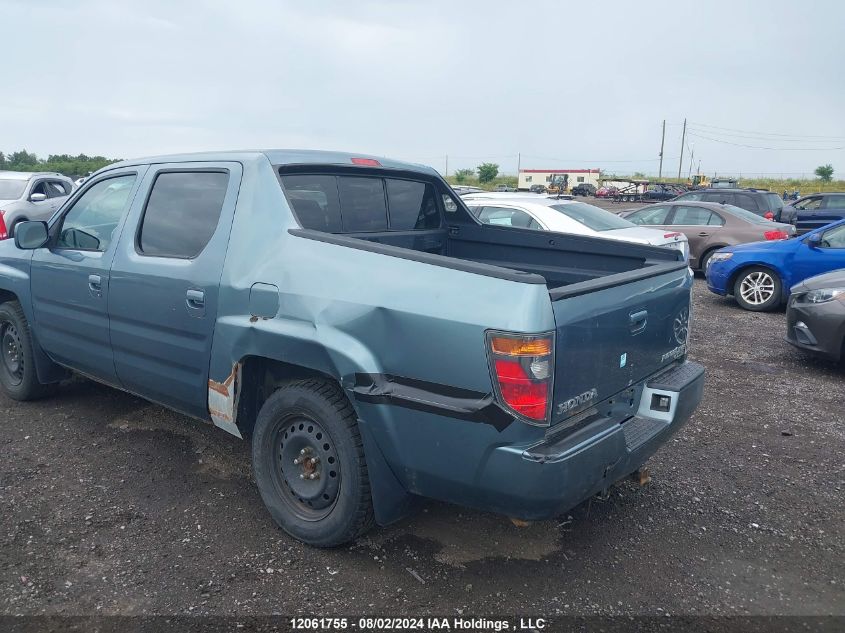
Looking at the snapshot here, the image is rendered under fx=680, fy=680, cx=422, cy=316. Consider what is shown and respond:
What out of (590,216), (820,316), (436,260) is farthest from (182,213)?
(590,216)

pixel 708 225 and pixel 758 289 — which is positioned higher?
pixel 708 225

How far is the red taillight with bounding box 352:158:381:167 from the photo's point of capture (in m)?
4.14

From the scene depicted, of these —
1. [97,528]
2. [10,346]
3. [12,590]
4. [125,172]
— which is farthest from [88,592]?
[10,346]

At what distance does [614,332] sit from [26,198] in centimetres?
1323

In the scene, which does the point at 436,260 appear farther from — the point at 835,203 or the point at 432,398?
the point at 835,203

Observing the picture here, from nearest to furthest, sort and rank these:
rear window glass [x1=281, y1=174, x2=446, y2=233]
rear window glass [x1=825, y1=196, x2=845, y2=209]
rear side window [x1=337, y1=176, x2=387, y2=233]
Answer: rear window glass [x1=281, y1=174, x2=446, y2=233] < rear side window [x1=337, y1=176, x2=387, y2=233] < rear window glass [x1=825, y1=196, x2=845, y2=209]

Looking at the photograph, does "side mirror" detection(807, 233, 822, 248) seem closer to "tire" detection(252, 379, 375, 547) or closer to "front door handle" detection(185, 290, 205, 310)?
"tire" detection(252, 379, 375, 547)

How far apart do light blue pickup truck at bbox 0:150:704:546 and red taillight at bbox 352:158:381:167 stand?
0.05 ft

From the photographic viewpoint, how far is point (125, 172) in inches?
174

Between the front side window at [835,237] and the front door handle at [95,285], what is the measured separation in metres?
8.36

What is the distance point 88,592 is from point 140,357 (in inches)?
56.4

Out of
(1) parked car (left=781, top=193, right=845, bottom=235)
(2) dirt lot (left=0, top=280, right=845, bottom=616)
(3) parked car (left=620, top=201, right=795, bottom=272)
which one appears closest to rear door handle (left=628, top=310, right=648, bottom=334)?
(2) dirt lot (left=0, top=280, right=845, bottom=616)

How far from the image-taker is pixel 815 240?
8648mm

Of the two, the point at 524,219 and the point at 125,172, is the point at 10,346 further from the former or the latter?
the point at 524,219
